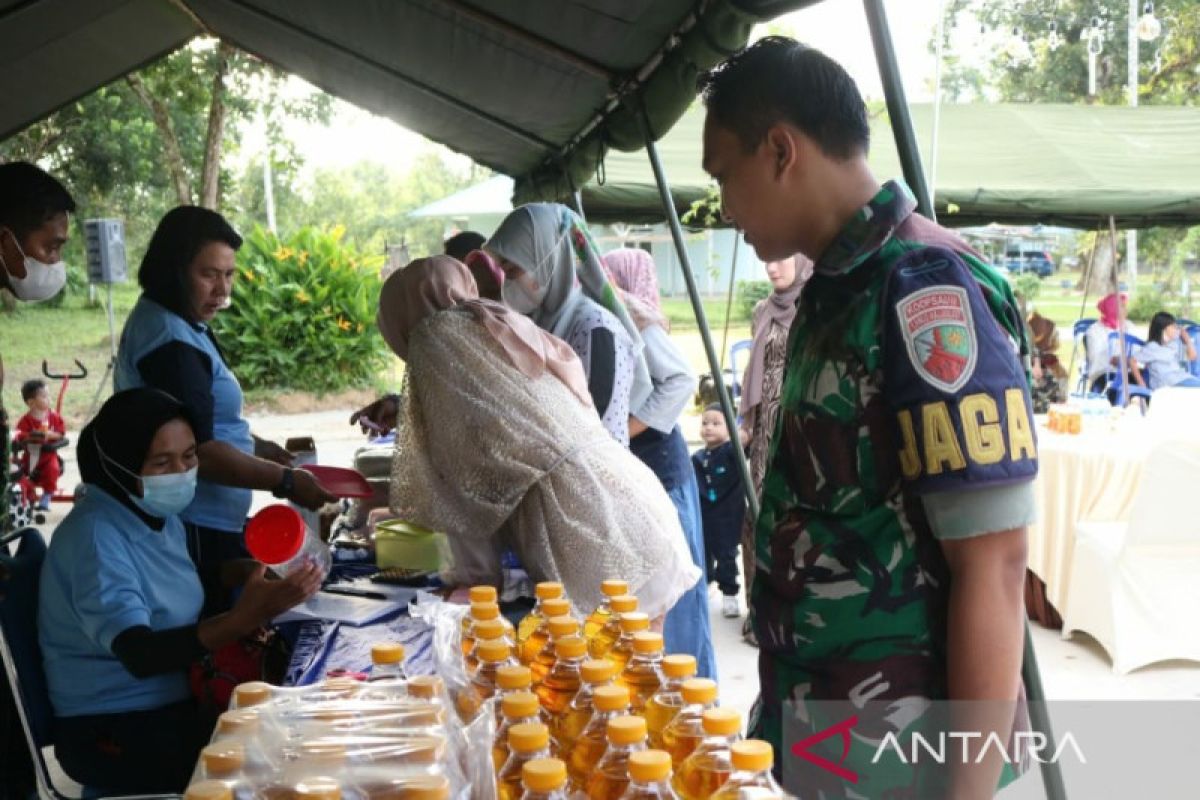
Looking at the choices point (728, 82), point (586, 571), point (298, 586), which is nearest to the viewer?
point (728, 82)

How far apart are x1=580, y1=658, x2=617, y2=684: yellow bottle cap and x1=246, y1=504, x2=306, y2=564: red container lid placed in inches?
44.6

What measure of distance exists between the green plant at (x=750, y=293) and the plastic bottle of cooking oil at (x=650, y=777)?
1911 centimetres

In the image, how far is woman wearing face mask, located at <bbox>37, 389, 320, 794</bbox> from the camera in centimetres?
217

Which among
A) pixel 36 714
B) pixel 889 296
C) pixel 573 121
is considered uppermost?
pixel 573 121

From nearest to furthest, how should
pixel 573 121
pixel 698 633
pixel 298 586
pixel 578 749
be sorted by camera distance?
1. pixel 578 749
2. pixel 298 586
3. pixel 698 633
4. pixel 573 121

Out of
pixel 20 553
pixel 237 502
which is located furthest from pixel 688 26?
pixel 20 553

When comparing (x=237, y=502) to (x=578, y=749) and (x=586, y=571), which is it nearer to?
(x=586, y=571)

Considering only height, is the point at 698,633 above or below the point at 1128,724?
above

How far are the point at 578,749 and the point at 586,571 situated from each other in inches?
45.1

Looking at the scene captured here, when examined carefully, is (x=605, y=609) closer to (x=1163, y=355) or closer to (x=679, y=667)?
(x=679, y=667)

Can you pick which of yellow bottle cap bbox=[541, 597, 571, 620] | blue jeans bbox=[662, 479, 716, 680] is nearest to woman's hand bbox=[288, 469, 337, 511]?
blue jeans bbox=[662, 479, 716, 680]

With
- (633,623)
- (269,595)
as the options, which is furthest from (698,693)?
(269,595)

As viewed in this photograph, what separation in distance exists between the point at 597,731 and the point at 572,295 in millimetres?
2112

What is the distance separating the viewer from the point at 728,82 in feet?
4.34
